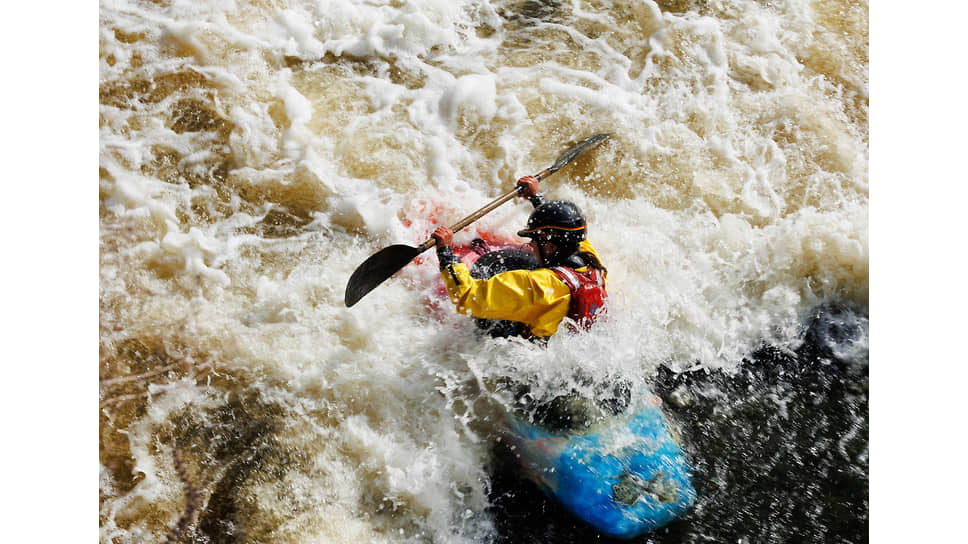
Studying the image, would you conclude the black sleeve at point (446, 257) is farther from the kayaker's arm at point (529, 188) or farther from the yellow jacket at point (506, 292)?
the kayaker's arm at point (529, 188)

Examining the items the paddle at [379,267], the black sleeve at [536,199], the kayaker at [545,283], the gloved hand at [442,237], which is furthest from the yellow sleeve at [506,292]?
the black sleeve at [536,199]

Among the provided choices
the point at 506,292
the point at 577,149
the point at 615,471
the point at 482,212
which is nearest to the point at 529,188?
the point at 482,212

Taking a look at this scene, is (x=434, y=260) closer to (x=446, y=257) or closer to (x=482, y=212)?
(x=482, y=212)

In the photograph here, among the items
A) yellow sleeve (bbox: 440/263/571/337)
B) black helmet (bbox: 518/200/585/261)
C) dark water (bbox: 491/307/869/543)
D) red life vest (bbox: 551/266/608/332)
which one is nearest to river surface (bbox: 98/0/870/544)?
dark water (bbox: 491/307/869/543)

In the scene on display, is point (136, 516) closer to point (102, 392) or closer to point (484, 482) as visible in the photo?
point (102, 392)

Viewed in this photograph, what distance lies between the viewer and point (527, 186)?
3115 millimetres

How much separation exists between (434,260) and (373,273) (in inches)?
15.4

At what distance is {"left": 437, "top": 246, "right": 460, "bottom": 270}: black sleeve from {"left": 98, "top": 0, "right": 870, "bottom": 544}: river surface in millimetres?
425

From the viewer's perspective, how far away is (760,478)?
263 cm

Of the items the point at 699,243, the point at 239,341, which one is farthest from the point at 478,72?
the point at 239,341

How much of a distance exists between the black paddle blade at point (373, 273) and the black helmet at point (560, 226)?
1.95 feet

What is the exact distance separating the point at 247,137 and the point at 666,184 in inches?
90.3

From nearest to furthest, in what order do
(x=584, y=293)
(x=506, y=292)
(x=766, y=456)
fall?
(x=506, y=292) → (x=584, y=293) → (x=766, y=456)

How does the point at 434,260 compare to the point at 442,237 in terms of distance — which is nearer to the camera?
the point at 442,237
